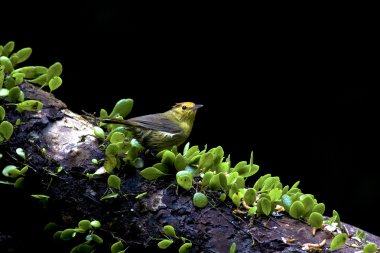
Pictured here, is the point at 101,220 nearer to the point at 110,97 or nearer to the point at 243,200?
the point at 243,200

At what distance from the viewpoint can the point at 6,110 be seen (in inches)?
73.0

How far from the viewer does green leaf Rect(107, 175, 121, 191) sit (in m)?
1.68

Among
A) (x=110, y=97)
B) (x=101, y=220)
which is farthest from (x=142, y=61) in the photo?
(x=101, y=220)

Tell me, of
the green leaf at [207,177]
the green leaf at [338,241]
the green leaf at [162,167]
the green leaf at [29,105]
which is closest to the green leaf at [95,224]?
the green leaf at [162,167]

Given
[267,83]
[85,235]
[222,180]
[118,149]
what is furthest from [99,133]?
[267,83]

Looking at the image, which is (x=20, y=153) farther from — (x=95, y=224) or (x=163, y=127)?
(x=163, y=127)

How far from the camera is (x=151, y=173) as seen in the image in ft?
5.63

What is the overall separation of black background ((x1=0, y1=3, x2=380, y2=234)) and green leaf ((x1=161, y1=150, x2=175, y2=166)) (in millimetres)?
1816

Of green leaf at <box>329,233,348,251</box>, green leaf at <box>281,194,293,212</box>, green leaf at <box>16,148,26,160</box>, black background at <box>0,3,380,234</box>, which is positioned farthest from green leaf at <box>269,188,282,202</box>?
black background at <box>0,3,380,234</box>

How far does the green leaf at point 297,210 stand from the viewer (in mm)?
1648

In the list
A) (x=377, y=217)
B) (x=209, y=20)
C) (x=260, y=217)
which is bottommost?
(x=377, y=217)

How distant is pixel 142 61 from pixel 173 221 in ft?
6.81

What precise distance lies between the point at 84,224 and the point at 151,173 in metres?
0.25

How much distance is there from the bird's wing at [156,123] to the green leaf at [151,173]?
0.24 metres
